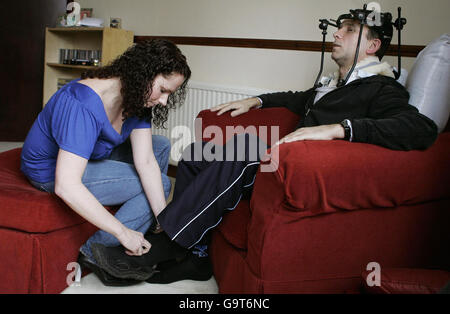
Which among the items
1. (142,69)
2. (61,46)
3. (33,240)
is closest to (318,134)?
(142,69)

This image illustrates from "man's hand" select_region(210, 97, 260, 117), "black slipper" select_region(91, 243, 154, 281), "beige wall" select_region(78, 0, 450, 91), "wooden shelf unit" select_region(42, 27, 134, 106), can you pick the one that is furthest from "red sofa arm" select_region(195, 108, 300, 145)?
"wooden shelf unit" select_region(42, 27, 134, 106)

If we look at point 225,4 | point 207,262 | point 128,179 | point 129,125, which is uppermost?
point 225,4

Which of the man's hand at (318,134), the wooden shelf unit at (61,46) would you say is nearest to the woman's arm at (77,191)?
the man's hand at (318,134)

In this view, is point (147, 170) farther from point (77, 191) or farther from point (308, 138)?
point (308, 138)

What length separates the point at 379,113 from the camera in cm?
147

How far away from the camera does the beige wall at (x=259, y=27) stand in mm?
2133

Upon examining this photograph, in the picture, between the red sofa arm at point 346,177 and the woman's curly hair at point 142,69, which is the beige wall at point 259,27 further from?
the woman's curly hair at point 142,69

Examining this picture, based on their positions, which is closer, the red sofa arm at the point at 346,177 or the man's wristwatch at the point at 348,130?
the red sofa arm at the point at 346,177

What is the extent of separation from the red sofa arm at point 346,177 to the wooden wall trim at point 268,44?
1.12 meters

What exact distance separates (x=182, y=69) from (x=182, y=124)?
171 cm

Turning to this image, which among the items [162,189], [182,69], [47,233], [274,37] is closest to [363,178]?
[182,69]

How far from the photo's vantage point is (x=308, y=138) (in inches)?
47.3
